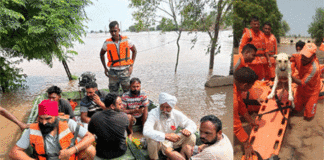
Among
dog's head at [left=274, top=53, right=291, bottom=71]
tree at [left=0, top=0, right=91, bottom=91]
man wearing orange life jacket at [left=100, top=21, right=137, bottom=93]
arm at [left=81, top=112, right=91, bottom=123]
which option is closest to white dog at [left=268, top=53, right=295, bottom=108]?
dog's head at [left=274, top=53, right=291, bottom=71]

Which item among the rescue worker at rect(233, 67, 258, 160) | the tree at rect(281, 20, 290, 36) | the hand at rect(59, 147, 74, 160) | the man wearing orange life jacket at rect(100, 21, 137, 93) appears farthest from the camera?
the man wearing orange life jacket at rect(100, 21, 137, 93)

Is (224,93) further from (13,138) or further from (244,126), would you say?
(244,126)

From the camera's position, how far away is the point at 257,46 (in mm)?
1447

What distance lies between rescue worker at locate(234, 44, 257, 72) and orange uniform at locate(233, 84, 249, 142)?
155 mm

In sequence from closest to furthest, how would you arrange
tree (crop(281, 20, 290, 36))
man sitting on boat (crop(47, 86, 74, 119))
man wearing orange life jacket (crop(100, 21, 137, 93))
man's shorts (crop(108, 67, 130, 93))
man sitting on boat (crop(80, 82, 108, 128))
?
tree (crop(281, 20, 290, 36))
man sitting on boat (crop(47, 86, 74, 119))
man sitting on boat (crop(80, 82, 108, 128))
man wearing orange life jacket (crop(100, 21, 137, 93))
man's shorts (crop(108, 67, 130, 93))

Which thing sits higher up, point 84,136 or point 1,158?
point 84,136

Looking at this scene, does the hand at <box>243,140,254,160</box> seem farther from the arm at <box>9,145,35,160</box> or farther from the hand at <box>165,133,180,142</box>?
the arm at <box>9,145,35,160</box>

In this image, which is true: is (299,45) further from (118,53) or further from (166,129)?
(118,53)

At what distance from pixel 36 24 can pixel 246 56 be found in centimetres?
1012

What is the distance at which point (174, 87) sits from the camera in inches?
528

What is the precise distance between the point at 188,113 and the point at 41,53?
712cm

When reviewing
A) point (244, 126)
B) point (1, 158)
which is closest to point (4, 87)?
point (1, 158)

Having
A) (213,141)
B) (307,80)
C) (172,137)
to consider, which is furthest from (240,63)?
(172,137)

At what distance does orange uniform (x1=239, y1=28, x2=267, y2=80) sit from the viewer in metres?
1.45
